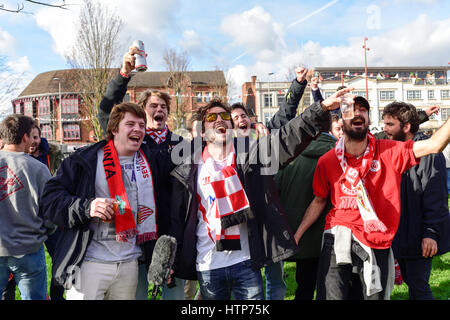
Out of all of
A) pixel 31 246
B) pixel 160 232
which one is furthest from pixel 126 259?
pixel 31 246

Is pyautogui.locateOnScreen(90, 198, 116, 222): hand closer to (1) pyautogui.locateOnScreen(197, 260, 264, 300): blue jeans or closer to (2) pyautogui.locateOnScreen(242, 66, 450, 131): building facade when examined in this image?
(1) pyautogui.locateOnScreen(197, 260, 264, 300): blue jeans

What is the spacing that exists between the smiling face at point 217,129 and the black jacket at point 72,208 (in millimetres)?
894

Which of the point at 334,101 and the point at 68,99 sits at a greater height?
the point at 68,99

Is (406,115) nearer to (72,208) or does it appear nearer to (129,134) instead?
(129,134)

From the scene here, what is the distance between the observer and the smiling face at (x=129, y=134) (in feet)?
9.22

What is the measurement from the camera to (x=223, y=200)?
8.54ft

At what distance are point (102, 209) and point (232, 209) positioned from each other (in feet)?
2.95

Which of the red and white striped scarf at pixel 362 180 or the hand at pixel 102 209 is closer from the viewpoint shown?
the hand at pixel 102 209

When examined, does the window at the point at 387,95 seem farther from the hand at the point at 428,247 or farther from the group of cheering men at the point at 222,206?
the group of cheering men at the point at 222,206

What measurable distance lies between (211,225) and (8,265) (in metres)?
2.24

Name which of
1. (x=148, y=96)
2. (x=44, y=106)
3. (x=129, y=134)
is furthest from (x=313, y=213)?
(x=44, y=106)

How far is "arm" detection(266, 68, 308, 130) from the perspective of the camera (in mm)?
4000

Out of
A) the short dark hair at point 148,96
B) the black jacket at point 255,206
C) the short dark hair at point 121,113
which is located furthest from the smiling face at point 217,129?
the short dark hair at point 148,96
